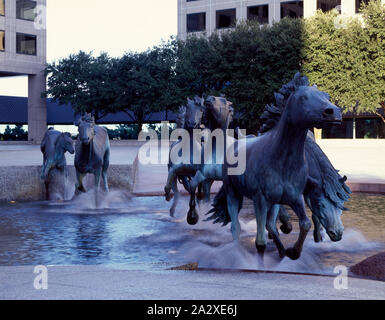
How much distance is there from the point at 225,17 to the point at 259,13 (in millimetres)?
4035

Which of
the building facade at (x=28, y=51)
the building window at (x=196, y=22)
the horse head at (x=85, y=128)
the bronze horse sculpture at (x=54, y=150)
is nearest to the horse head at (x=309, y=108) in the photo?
the horse head at (x=85, y=128)

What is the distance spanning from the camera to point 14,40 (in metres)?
64.8

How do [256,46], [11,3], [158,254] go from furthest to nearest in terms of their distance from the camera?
[11,3], [256,46], [158,254]

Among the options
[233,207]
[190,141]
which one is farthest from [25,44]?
[233,207]

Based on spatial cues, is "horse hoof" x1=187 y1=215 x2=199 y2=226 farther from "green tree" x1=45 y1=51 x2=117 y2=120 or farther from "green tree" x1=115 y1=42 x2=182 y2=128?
"green tree" x1=45 y1=51 x2=117 y2=120

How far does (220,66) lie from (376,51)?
480 inches

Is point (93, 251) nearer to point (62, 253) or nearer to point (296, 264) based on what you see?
point (62, 253)

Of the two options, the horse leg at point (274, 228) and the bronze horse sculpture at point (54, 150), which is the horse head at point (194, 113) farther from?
the bronze horse sculpture at point (54, 150)

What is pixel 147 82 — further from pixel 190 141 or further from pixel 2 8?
pixel 190 141

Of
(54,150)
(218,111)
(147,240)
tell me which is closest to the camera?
(218,111)

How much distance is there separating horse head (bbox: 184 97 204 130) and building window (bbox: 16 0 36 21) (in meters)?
59.8

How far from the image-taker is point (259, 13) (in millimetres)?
65875
